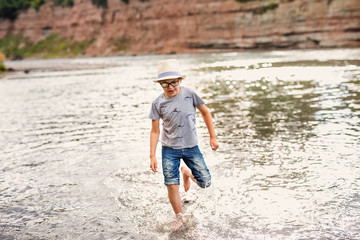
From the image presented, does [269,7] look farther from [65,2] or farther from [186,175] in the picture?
[186,175]

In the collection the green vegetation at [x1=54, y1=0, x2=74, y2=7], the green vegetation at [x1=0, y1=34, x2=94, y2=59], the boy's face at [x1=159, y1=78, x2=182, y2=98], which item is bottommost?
the green vegetation at [x1=0, y1=34, x2=94, y2=59]

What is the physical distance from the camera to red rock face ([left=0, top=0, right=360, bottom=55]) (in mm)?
49625

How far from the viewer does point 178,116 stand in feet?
12.9

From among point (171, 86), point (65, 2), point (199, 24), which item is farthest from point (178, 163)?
point (65, 2)

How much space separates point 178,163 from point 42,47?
316 feet

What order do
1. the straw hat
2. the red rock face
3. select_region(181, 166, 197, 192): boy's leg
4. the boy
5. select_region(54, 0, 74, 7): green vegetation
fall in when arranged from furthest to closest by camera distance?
select_region(54, 0, 74, 7): green vegetation → the red rock face → select_region(181, 166, 197, 192): boy's leg → the boy → the straw hat

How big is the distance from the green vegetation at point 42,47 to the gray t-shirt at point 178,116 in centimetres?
8219

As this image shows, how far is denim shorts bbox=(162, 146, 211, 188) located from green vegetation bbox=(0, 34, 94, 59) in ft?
270

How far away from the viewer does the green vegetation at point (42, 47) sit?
3327 inches

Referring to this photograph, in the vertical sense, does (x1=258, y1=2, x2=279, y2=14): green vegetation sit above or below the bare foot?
above

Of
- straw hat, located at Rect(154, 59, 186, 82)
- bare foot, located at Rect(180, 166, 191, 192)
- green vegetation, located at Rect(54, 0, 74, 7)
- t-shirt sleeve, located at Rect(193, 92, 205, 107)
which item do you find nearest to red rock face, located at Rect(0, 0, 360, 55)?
green vegetation, located at Rect(54, 0, 74, 7)

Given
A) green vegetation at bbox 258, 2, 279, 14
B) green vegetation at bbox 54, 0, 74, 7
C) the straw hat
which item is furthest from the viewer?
green vegetation at bbox 54, 0, 74, 7

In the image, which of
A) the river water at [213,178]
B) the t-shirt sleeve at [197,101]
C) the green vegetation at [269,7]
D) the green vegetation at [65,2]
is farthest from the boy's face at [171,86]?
the green vegetation at [65,2]

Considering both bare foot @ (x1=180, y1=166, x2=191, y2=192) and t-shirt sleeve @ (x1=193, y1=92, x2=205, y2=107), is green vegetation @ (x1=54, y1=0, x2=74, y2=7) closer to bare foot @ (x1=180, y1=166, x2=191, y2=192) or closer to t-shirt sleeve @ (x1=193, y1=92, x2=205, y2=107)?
bare foot @ (x1=180, y1=166, x2=191, y2=192)
